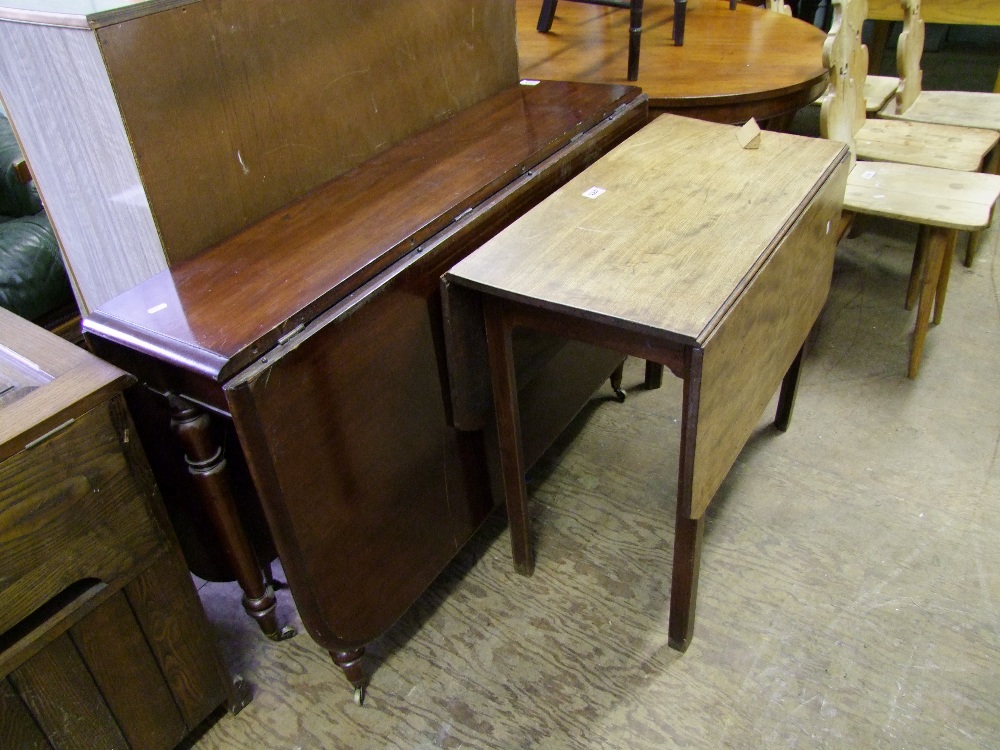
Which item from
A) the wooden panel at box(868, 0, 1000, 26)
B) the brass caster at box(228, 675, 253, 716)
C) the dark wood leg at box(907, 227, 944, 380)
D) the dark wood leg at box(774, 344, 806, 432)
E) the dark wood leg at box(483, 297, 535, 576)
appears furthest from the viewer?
the wooden panel at box(868, 0, 1000, 26)

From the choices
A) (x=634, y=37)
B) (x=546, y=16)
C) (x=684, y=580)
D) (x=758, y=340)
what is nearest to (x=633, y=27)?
(x=634, y=37)

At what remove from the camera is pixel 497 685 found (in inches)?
56.2

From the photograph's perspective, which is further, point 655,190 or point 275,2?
point 655,190

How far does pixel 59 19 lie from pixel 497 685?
4.15 ft

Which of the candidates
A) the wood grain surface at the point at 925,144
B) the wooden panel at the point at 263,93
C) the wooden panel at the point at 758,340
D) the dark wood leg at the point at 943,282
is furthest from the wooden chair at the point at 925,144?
the wooden panel at the point at 263,93

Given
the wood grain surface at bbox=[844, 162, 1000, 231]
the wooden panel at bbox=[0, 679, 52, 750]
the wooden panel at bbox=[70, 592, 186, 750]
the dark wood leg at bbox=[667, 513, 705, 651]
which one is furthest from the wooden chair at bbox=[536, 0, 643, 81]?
the wooden panel at bbox=[0, 679, 52, 750]

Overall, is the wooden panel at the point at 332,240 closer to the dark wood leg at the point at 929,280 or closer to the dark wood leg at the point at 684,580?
the dark wood leg at the point at 684,580

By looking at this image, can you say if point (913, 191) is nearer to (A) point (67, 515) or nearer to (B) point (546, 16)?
(B) point (546, 16)

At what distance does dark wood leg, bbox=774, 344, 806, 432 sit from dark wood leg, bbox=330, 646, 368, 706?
114 cm

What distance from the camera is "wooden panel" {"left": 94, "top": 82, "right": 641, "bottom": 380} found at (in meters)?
1.01

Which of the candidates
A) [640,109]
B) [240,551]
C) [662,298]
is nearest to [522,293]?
[662,298]

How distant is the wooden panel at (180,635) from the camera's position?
115 centimetres

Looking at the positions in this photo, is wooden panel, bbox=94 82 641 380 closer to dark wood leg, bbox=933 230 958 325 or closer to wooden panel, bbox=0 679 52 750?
wooden panel, bbox=0 679 52 750

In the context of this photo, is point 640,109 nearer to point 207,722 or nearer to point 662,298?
point 662,298
